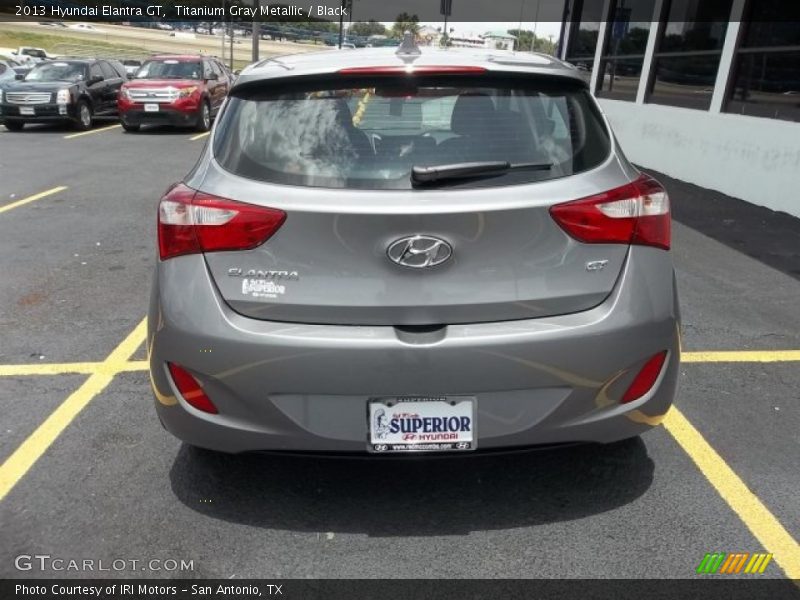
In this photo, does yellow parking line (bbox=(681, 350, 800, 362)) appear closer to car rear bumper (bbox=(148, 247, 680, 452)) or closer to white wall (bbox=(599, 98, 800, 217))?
car rear bumper (bbox=(148, 247, 680, 452))

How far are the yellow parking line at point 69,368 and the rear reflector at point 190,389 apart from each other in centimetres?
158

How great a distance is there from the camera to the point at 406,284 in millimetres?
2221

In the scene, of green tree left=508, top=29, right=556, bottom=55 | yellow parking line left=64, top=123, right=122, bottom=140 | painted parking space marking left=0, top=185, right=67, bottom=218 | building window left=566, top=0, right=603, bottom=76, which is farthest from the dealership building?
green tree left=508, top=29, right=556, bottom=55

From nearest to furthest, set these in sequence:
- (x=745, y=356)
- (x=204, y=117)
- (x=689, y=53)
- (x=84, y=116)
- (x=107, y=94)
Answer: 1. (x=745, y=356)
2. (x=689, y=53)
3. (x=84, y=116)
4. (x=204, y=117)
5. (x=107, y=94)

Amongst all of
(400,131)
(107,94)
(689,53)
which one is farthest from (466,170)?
(107,94)

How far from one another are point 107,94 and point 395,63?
1702 cm

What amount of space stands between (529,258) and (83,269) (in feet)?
14.8

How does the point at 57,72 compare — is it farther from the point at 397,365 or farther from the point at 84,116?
the point at 397,365

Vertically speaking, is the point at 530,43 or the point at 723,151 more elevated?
the point at 530,43

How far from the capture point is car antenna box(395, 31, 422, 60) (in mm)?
2701

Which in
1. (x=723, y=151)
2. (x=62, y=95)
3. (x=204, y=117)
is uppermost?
(x=723, y=151)

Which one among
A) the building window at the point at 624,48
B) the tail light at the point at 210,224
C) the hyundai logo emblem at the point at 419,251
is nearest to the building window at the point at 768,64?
the building window at the point at 624,48

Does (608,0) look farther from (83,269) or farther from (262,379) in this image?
(262,379)

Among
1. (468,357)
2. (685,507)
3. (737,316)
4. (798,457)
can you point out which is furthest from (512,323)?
(737,316)
